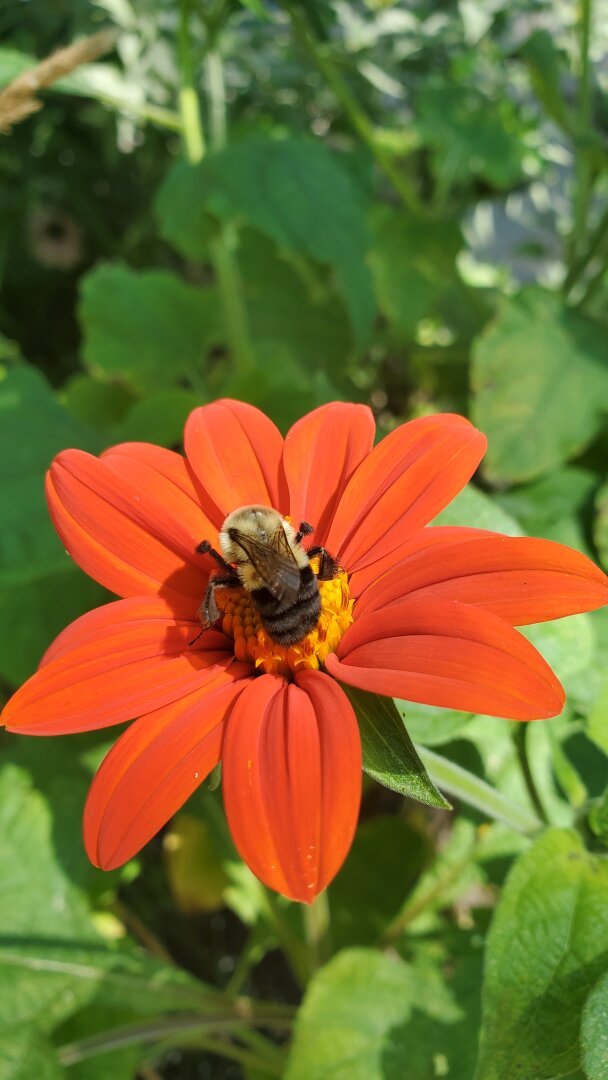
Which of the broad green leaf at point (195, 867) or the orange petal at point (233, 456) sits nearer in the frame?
the orange petal at point (233, 456)

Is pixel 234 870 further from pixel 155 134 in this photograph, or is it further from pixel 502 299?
pixel 155 134

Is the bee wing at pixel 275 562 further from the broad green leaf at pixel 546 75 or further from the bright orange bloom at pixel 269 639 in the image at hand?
the broad green leaf at pixel 546 75

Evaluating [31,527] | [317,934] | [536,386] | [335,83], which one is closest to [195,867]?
[317,934]

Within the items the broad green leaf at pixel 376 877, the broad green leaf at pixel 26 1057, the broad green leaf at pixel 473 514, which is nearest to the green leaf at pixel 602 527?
the broad green leaf at pixel 473 514

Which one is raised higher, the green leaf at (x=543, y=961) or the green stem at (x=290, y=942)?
the green leaf at (x=543, y=961)

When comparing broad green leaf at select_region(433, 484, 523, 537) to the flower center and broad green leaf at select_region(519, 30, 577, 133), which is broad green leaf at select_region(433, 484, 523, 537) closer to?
the flower center

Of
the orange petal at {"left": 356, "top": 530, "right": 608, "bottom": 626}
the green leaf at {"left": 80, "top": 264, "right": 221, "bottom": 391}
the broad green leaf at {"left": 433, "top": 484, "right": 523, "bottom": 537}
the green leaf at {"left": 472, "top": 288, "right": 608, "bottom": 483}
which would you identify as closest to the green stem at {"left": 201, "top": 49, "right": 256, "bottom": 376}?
the green leaf at {"left": 80, "top": 264, "right": 221, "bottom": 391}

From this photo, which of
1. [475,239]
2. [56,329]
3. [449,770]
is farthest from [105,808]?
[475,239]
